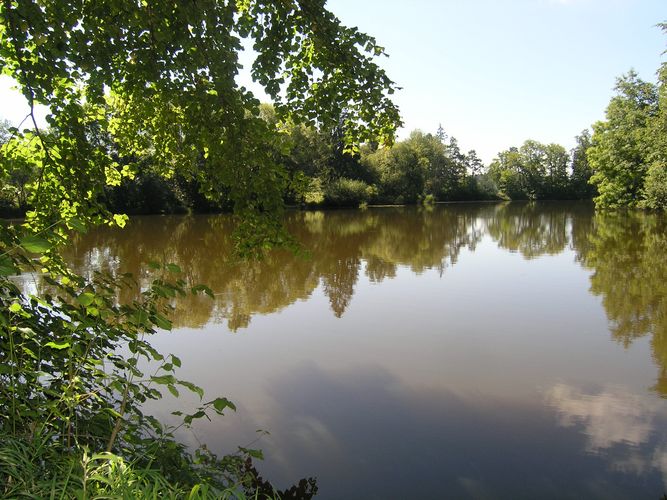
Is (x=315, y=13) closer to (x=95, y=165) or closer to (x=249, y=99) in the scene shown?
(x=249, y=99)

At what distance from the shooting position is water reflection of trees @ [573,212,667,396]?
Result: 8.25 metres

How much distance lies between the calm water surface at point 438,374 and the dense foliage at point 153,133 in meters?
1.03

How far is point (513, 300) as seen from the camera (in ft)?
35.4

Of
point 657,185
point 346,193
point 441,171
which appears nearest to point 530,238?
point 657,185

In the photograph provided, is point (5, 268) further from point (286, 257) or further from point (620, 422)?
point (286, 257)

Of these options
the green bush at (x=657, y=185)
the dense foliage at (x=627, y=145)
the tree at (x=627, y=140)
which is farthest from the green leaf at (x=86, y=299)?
the tree at (x=627, y=140)

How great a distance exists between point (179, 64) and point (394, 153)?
60.1 m

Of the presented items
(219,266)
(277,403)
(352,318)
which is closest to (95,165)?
(277,403)

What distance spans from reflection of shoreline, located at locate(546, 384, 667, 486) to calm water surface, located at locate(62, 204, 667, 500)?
0.07 feet

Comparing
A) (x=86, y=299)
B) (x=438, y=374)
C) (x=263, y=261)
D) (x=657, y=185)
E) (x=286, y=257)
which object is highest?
(x=657, y=185)

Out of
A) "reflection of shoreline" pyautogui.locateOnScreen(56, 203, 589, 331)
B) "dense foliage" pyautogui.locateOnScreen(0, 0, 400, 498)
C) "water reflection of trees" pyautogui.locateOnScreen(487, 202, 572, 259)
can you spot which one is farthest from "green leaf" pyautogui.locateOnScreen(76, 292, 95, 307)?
"water reflection of trees" pyautogui.locateOnScreen(487, 202, 572, 259)

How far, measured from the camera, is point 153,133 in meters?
4.24

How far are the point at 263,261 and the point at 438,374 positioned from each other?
3.01m

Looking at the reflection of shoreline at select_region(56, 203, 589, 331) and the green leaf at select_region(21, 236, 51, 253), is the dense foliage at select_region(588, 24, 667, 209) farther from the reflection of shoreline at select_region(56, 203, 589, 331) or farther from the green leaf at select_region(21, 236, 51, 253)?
the green leaf at select_region(21, 236, 51, 253)
